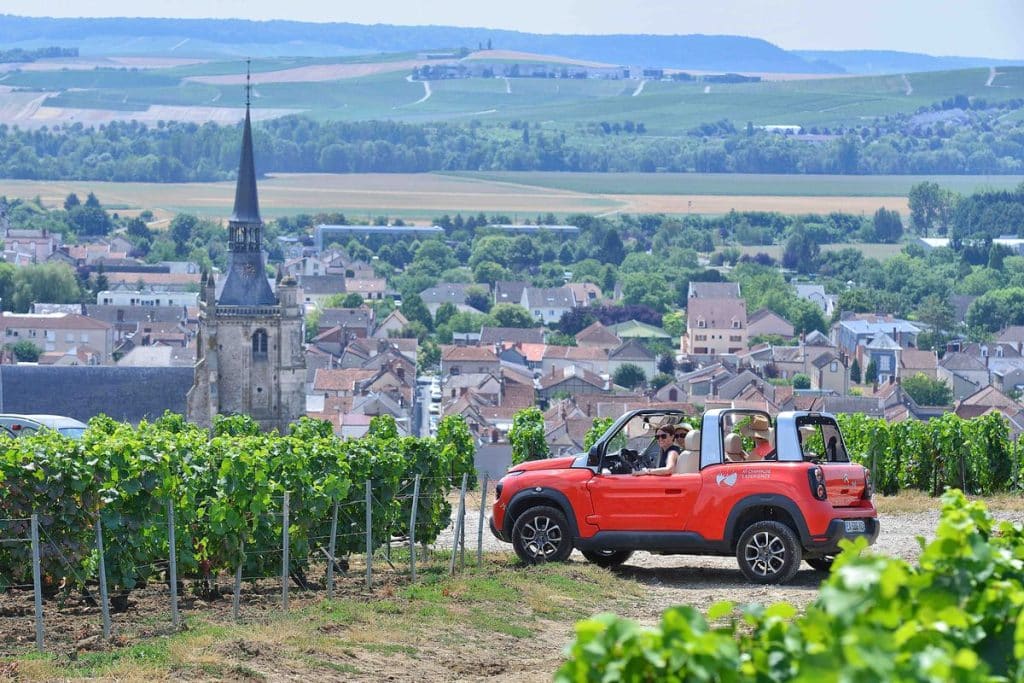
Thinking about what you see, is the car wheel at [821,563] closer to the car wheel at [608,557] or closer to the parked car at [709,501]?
the parked car at [709,501]

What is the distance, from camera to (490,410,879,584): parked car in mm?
18062

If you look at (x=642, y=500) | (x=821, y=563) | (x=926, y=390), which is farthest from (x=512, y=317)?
(x=642, y=500)

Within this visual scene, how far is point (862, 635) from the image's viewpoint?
20.7 feet

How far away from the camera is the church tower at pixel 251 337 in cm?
6744

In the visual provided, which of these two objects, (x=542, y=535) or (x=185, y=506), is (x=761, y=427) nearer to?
(x=542, y=535)

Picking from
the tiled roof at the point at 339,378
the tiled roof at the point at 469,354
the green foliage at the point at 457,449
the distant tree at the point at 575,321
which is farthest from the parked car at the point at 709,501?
the distant tree at the point at 575,321

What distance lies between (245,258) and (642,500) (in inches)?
1988

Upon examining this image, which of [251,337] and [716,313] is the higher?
[251,337]

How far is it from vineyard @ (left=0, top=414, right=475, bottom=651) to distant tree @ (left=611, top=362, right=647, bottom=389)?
101 m

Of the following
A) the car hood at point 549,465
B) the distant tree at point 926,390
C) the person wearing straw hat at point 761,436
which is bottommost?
the distant tree at point 926,390

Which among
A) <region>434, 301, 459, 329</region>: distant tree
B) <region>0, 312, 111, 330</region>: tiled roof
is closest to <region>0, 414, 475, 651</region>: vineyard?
<region>0, 312, 111, 330</region>: tiled roof

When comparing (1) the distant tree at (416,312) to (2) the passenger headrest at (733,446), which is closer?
(2) the passenger headrest at (733,446)

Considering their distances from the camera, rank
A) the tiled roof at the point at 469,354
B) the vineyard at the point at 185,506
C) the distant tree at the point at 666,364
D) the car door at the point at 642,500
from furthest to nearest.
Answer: the distant tree at the point at 666,364, the tiled roof at the point at 469,354, the car door at the point at 642,500, the vineyard at the point at 185,506

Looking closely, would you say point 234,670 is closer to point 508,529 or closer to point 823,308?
point 508,529
